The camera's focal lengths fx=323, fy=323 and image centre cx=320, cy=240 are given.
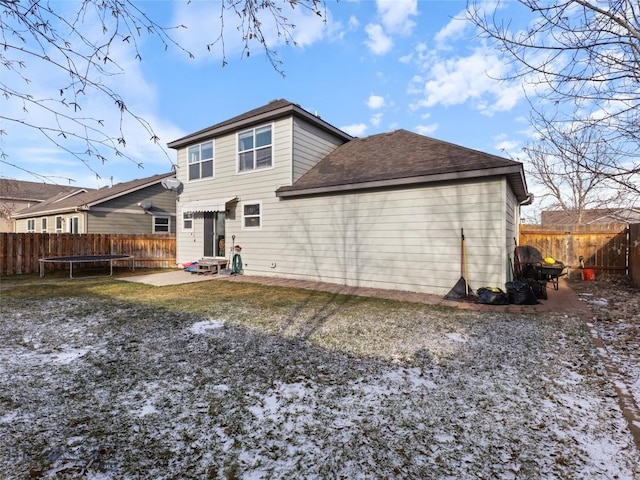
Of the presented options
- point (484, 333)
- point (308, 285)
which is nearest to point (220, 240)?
point (308, 285)

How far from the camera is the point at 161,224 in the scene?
64.4ft

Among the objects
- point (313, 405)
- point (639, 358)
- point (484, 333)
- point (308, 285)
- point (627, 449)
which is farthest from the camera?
point (308, 285)

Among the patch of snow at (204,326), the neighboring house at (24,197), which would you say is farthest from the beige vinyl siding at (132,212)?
the patch of snow at (204,326)

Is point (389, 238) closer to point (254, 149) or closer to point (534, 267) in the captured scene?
point (534, 267)

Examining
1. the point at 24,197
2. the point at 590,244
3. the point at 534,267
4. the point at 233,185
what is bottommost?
the point at 534,267

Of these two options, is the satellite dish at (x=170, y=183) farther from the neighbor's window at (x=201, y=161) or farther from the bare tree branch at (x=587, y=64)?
the bare tree branch at (x=587, y=64)

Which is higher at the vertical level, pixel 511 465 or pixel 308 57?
pixel 308 57

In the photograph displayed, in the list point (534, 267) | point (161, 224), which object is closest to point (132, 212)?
point (161, 224)

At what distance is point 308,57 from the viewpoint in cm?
448

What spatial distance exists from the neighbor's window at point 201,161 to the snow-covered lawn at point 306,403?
8755 millimetres

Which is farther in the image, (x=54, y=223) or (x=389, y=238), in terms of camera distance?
(x=54, y=223)

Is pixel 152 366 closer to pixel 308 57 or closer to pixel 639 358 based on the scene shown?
pixel 308 57

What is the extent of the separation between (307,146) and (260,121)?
5.96ft

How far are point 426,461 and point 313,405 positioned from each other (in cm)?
105
